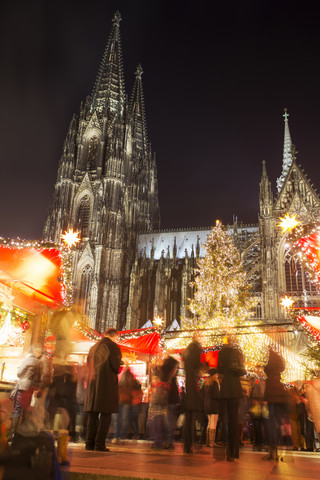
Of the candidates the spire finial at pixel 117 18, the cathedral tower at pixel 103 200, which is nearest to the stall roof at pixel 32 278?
the cathedral tower at pixel 103 200

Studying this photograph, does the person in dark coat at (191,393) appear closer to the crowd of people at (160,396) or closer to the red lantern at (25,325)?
the crowd of people at (160,396)

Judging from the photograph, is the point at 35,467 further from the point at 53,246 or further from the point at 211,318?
the point at 211,318

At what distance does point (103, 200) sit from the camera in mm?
40062

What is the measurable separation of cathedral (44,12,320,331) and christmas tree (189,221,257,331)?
20.1 feet

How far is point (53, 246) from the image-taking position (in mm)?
8414

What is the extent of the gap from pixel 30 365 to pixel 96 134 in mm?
40501

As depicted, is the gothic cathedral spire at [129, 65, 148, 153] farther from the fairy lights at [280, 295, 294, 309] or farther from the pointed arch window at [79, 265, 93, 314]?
the fairy lights at [280, 295, 294, 309]

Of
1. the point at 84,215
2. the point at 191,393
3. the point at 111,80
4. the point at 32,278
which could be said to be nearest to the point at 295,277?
the point at 84,215

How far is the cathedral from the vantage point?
101ft

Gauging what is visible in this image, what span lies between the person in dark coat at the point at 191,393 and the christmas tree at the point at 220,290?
1645cm

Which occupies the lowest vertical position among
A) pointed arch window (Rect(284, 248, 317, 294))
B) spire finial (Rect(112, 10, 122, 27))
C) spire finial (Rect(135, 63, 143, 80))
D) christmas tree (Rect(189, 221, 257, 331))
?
christmas tree (Rect(189, 221, 257, 331))

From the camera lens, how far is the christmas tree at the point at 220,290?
22.9m

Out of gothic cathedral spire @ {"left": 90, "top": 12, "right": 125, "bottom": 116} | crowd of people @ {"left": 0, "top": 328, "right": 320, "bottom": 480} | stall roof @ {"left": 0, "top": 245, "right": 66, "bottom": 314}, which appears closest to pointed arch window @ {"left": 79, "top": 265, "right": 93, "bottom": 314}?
gothic cathedral spire @ {"left": 90, "top": 12, "right": 125, "bottom": 116}

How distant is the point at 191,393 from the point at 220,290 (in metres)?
17.7
